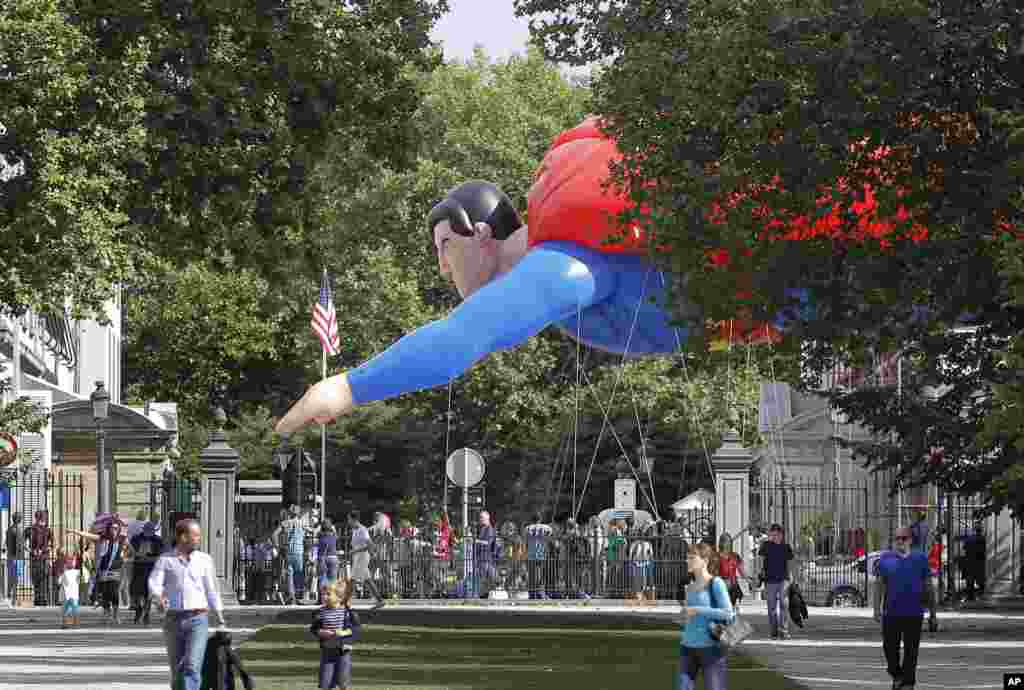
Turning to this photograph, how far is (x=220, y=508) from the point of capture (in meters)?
42.1

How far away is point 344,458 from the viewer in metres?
78.2

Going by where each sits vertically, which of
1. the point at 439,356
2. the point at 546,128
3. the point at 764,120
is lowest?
the point at 439,356

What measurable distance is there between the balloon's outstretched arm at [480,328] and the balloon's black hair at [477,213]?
6.29 ft

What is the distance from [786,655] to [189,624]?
11.1m

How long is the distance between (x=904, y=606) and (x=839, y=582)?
84.1ft

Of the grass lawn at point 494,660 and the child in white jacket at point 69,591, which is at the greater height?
the child in white jacket at point 69,591

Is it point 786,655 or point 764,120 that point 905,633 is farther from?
point 764,120

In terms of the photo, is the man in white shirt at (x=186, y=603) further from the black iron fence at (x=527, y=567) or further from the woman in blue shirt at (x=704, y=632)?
the black iron fence at (x=527, y=567)

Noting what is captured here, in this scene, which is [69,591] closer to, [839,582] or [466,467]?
[466,467]

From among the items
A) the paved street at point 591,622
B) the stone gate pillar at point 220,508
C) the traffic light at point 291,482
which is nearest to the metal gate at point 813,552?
the paved street at point 591,622

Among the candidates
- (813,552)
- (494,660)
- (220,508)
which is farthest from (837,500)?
(494,660)

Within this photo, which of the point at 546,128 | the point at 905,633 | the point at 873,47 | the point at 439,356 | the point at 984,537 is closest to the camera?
the point at 905,633

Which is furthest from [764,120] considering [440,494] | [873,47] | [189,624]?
[440,494]

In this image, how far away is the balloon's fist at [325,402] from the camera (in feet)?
108
